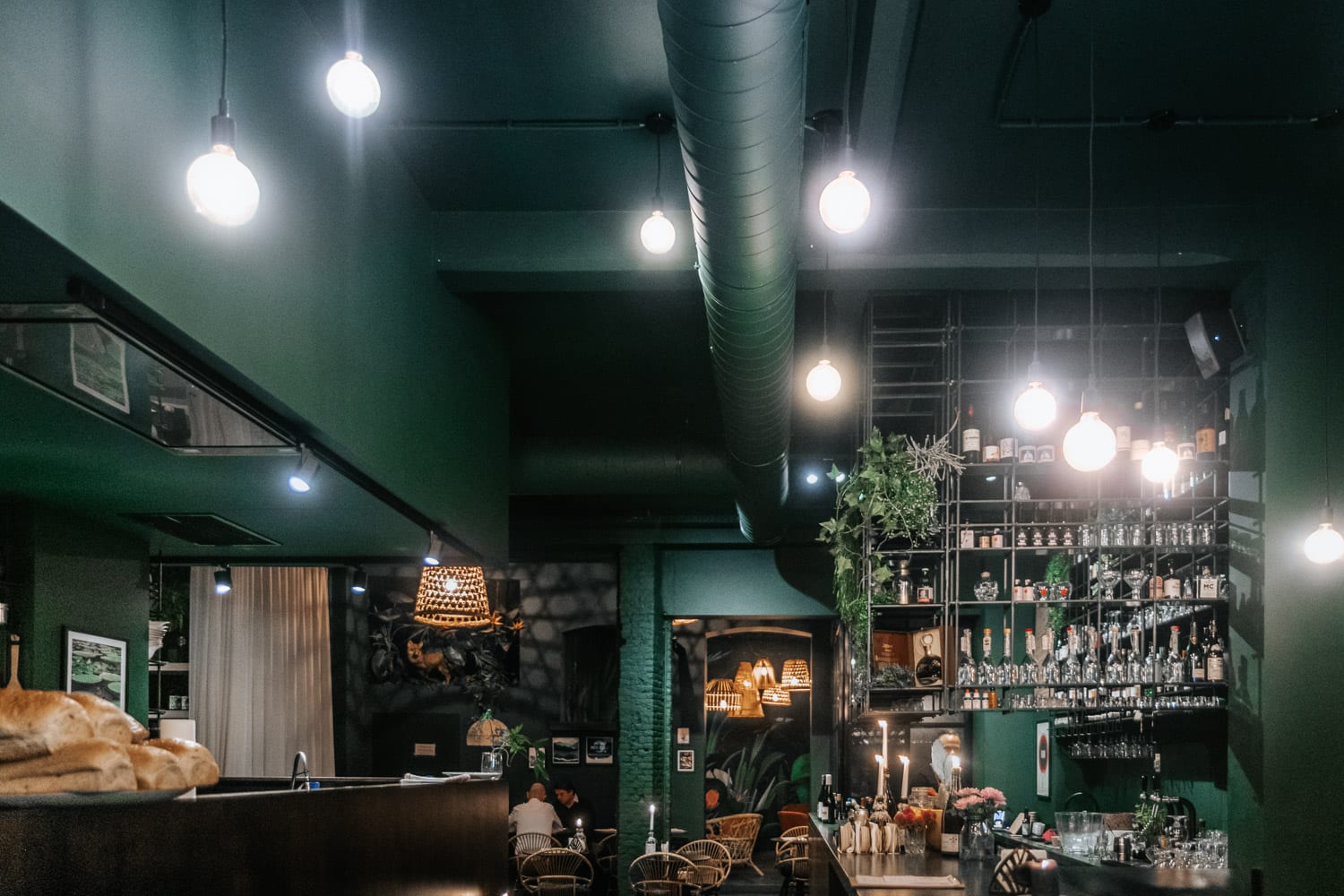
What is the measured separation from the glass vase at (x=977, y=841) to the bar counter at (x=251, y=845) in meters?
2.70

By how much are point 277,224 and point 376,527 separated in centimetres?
249

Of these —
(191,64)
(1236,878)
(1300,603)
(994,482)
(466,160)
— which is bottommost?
(1236,878)

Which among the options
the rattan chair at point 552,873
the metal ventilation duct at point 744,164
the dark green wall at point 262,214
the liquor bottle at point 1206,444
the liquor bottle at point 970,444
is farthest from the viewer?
the rattan chair at point 552,873

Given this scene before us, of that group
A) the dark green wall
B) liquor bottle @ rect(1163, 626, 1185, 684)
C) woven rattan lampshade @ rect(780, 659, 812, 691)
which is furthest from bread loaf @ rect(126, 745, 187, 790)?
woven rattan lampshade @ rect(780, 659, 812, 691)

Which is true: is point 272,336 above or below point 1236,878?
above

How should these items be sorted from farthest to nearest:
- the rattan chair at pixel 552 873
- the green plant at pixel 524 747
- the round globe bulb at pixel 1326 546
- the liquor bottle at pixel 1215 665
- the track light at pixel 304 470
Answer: the green plant at pixel 524 747
the rattan chair at pixel 552 873
the liquor bottle at pixel 1215 665
the round globe bulb at pixel 1326 546
the track light at pixel 304 470

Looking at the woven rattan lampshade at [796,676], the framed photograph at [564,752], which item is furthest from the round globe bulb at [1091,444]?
the woven rattan lampshade at [796,676]

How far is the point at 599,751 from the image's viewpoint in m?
14.3

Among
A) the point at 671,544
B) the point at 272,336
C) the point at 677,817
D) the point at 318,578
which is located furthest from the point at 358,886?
the point at 677,817

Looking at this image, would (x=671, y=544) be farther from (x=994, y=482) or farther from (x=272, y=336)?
(x=272, y=336)

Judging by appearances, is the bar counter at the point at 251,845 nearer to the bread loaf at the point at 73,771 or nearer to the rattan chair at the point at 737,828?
the bread loaf at the point at 73,771

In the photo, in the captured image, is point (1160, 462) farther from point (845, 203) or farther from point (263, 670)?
point (263, 670)

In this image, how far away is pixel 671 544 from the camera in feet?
38.7

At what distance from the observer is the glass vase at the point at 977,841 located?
6590 mm
